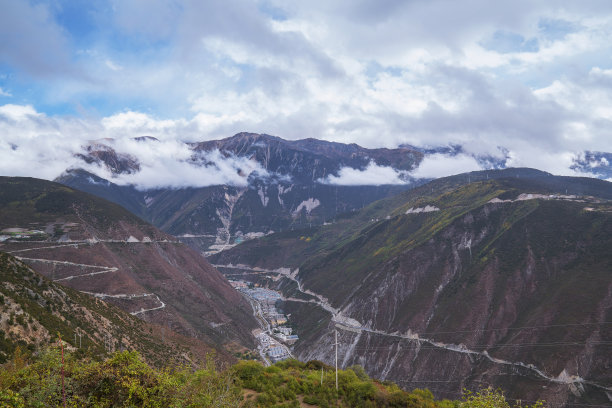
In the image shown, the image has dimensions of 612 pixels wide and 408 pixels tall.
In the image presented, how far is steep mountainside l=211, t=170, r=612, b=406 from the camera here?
277 ft

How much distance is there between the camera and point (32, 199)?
143 meters

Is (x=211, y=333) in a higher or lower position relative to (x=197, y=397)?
lower

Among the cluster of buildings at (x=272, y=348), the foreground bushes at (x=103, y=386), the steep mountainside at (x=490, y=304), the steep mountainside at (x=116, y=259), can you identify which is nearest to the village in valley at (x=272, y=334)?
the cluster of buildings at (x=272, y=348)

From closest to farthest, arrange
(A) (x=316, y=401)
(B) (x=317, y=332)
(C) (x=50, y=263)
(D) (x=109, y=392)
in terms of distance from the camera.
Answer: (D) (x=109, y=392)
(A) (x=316, y=401)
(C) (x=50, y=263)
(B) (x=317, y=332)

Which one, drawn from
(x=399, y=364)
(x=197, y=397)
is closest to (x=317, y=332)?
(x=399, y=364)

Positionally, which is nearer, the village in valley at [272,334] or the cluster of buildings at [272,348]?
the cluster of buildings at [272,348]

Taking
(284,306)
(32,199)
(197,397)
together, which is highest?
(32,199)

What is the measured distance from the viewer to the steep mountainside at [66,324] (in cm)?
4018

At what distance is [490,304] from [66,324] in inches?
4217

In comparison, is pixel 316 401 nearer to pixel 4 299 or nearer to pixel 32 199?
pixel 4 299

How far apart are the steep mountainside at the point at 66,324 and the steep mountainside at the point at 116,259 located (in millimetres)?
32437

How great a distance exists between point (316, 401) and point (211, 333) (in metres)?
89.8

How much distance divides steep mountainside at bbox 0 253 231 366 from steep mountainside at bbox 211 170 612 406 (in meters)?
65.4

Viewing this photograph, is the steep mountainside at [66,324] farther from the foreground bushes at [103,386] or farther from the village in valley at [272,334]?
the village in valley at [272,334]
